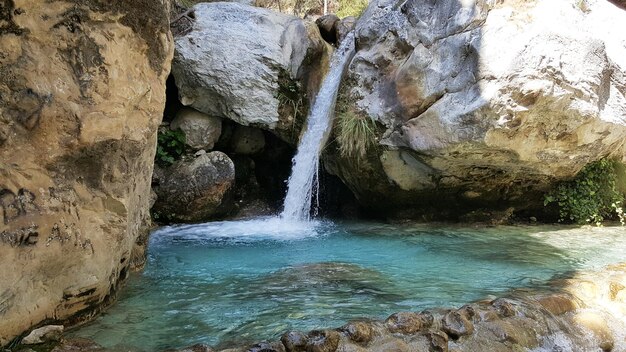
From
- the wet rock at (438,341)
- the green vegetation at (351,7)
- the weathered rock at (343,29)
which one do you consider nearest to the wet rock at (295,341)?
the wet rock at (438,341)

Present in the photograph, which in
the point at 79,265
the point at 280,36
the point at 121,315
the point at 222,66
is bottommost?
the point at 121,315

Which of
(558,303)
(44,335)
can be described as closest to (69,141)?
(44,335)

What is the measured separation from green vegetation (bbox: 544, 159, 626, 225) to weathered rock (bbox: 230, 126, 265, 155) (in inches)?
176

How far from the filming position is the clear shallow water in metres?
2.96

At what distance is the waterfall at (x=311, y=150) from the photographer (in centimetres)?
733

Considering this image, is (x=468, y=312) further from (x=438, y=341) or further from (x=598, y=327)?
(x=598, y=327)

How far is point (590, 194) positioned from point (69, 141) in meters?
6.75

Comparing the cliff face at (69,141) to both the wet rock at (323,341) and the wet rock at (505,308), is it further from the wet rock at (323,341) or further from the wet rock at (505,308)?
the wet rock at (505,308)

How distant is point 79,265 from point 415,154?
450 centimetres

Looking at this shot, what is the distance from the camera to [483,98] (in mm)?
5578

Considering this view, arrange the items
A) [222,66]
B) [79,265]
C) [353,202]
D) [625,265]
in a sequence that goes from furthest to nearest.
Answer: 1. [353,202]
2. [222,66]
3. [625,265]
4. [79,265]

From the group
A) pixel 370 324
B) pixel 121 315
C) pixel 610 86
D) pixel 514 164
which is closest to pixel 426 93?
pixel 514 164

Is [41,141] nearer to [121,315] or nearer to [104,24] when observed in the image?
[104,24]

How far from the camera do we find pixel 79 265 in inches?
113
